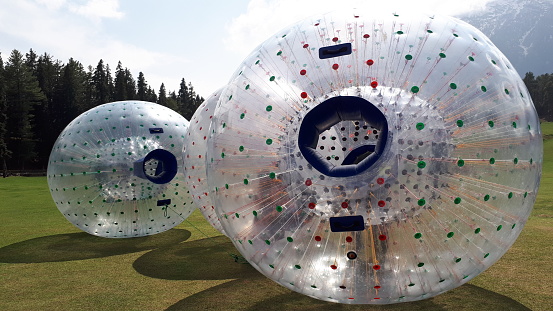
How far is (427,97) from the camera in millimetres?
3135

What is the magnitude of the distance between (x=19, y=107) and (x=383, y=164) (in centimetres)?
4552

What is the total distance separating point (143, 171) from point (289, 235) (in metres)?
Result: 4.49

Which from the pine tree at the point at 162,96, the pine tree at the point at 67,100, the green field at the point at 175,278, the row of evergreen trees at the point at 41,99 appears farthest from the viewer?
the pine tree at the point at 162,96

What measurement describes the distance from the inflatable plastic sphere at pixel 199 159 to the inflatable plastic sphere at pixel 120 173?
1061 mm

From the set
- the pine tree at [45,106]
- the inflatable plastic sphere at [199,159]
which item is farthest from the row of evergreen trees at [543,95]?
the inflatable plastic sphere at [199,159]

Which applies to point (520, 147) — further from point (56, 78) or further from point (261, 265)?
point (56, 78)

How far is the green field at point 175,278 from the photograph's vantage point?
4.32 m

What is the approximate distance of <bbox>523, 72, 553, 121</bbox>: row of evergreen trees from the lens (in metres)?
70.8

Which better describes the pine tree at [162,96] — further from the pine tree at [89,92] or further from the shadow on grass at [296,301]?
the shadow on grass at [296,301]

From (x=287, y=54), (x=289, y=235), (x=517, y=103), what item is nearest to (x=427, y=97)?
(x=517, y=103)

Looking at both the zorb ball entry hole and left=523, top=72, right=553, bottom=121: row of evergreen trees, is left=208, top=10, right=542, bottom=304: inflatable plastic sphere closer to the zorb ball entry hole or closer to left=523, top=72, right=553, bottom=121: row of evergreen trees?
the zorb ball entry hole

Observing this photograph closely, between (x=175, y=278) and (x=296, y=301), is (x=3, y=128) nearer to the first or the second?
(x=175, y=278)

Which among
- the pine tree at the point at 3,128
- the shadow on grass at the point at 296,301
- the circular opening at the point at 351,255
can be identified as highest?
the pine tree at the point at 3,128

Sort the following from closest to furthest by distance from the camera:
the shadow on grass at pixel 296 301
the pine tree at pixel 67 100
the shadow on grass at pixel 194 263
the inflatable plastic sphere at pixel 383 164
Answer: the inflatable plastic sphere at pixel 383 164 < the shadow on grass at pixel 296 301 < the shadow on grass at pixel 194 263 < the pine tree at pixel 67 100
